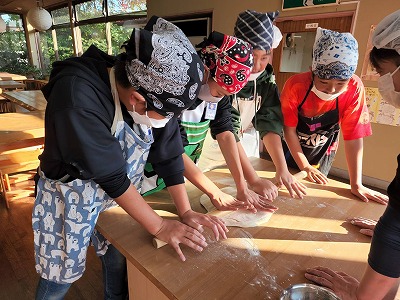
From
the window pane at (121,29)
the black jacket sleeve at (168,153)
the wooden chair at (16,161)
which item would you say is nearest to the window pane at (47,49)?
the window pane at (121,29)

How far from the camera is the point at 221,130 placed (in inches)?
46.0

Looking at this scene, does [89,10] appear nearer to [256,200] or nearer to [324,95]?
[324,95]

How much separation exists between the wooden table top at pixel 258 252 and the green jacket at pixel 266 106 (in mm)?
399

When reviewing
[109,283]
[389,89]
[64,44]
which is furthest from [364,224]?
[64,44]

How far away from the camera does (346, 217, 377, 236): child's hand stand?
0.83 m

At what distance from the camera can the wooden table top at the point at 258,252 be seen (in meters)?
0.63

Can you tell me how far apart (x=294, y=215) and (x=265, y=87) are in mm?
663

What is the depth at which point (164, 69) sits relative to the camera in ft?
2.02

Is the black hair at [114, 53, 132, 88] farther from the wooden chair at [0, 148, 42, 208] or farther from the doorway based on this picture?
the doorway

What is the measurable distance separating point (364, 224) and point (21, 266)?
78.1 inches

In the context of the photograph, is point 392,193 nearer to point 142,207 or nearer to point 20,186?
point 142,207

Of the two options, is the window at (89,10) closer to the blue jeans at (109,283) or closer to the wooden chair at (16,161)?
the wooden chair at (16,161)

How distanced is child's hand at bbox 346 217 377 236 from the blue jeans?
0.85 m

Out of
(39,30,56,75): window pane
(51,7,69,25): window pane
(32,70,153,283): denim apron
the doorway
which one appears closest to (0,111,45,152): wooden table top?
(32,70,153,283): denim apron
